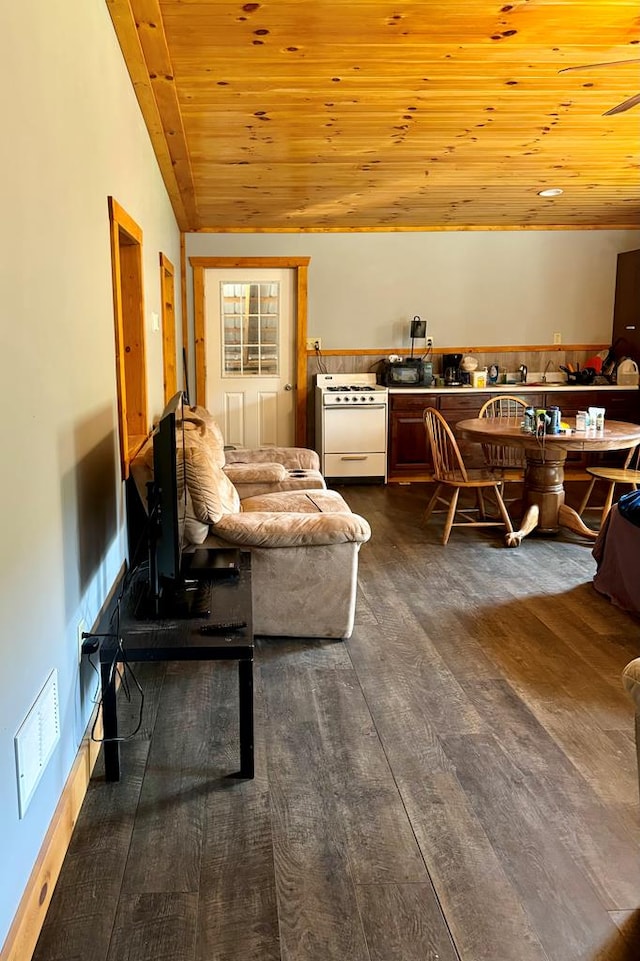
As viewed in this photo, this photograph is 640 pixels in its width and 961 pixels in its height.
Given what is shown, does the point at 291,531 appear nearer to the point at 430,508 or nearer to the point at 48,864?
the point at 48,864

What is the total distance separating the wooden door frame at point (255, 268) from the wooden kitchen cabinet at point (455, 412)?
0.95 metres

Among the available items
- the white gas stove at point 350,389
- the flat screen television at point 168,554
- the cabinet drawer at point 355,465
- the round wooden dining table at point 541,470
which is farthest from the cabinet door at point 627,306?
the flat screen television at point 168,554

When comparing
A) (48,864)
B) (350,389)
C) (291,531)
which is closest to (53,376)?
(48,864)

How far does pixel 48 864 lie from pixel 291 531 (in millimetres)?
1689

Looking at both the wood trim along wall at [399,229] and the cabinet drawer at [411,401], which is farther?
the wood trim along wall at [399,229]

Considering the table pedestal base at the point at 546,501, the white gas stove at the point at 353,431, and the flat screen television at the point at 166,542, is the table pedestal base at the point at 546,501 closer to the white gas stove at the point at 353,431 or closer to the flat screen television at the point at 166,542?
the white gas stove at the point at 353,431

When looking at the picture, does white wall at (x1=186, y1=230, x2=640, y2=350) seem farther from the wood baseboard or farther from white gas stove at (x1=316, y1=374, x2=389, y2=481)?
the wood baseboard

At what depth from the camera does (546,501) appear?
5.21 m

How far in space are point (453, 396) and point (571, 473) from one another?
136cm

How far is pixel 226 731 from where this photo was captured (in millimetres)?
2652

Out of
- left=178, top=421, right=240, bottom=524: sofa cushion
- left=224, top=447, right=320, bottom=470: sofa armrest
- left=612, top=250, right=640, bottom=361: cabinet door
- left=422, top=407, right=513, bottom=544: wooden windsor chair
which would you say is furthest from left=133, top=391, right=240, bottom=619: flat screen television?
left=612, top=250, right=640, bottom=361: cabinet door

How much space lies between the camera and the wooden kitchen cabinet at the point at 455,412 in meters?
6.91

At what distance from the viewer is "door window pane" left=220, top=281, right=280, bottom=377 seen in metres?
7.20

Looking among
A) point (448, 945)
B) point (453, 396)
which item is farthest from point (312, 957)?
point (453, 396)
